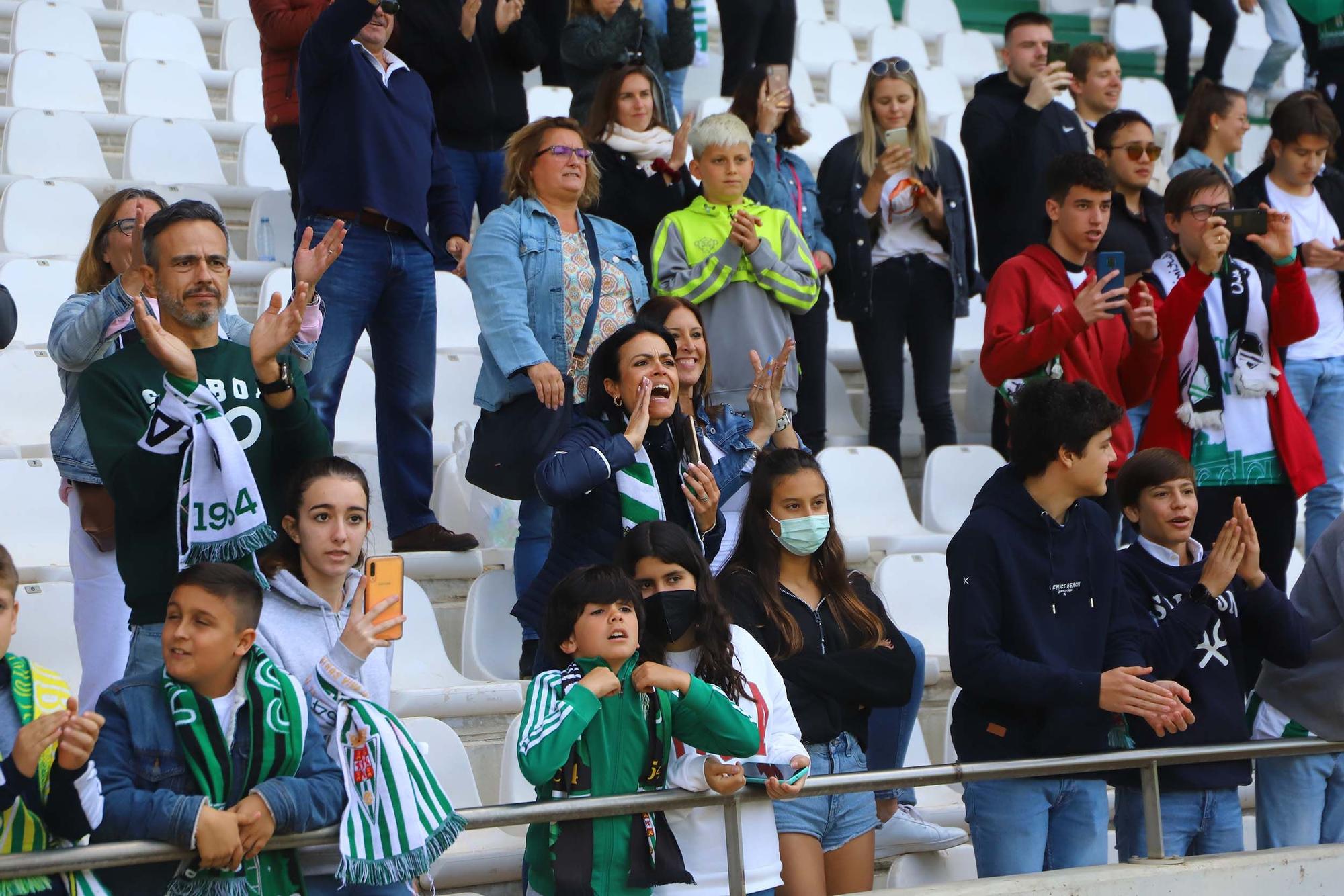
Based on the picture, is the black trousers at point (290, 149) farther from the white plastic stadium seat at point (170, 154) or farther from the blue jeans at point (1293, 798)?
the blue jeans at point (1293, 798)

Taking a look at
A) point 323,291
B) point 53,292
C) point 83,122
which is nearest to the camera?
point 323,291

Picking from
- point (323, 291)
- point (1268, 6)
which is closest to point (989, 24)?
point (1268, 6)

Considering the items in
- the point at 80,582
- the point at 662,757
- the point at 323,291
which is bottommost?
the point at 662,757

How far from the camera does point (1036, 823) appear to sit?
376 centimetres

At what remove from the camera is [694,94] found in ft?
32.3

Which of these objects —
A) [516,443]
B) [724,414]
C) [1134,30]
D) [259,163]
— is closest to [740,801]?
[724,414]

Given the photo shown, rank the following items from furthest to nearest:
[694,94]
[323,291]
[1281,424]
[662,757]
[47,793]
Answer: [694,94] < [1281,424] < [323,291] < [662,757] < [47,793]

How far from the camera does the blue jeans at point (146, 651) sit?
10.6 feet

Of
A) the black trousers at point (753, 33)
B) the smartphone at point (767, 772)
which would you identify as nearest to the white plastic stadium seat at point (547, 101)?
the black trousers at point (753, 33)

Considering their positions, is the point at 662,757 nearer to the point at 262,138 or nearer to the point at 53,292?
the point at 53,292

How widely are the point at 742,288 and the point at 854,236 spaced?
84 centimetres

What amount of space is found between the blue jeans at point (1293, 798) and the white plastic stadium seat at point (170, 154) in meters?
4.85

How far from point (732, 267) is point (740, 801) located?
2.34 meters

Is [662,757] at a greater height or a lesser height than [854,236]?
lesser
